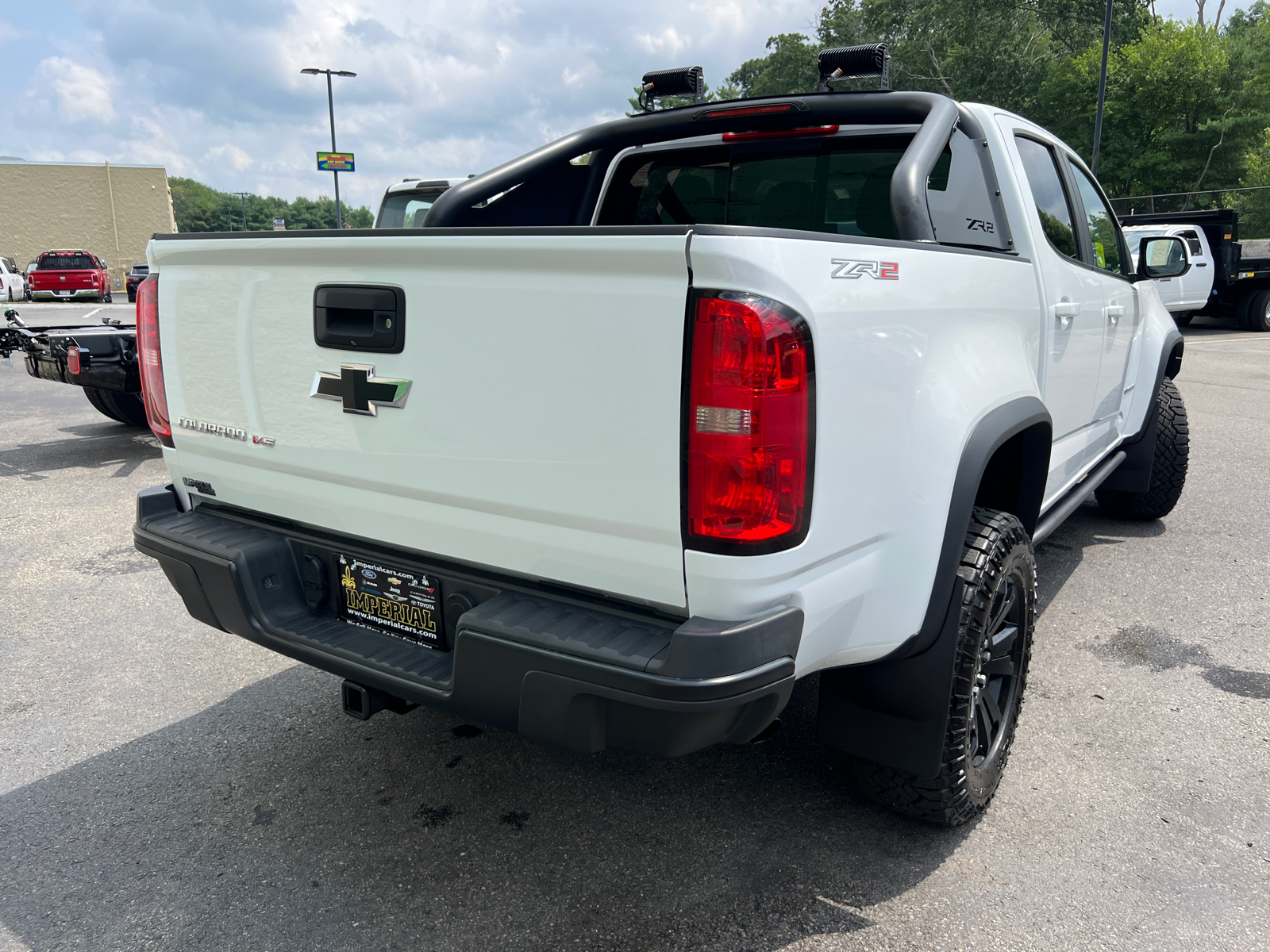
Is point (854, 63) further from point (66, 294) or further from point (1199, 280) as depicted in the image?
point (66, 294)

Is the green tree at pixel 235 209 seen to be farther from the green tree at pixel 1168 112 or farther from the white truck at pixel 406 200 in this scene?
the white truck at pixel 406 200

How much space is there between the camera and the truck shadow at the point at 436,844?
2.19m

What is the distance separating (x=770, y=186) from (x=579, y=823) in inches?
91.7

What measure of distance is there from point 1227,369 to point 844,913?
13.5 m

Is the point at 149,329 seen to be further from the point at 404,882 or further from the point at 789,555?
the point at 789,555

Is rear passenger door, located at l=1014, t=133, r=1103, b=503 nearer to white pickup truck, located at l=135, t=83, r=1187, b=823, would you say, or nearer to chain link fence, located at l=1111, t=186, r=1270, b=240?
white pickup truck, located at l=135, t=83, r=1187, b=823

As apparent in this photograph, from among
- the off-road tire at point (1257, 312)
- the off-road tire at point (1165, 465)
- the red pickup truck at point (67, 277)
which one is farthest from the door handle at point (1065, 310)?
the red pickup truck at point (67, 277)

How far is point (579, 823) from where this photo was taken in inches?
103

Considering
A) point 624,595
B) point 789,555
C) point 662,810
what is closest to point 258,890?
point 662,810

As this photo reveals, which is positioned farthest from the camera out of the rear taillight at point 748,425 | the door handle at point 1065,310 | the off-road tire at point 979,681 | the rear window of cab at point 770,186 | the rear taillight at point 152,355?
the rear window of cab at point 770,186

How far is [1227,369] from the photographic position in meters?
12.9

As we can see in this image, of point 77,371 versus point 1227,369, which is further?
point 1227,369

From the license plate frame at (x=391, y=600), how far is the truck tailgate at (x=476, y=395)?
3.6 inches

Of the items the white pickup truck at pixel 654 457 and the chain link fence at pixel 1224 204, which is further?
the chain link fence at pixel 1224 204
